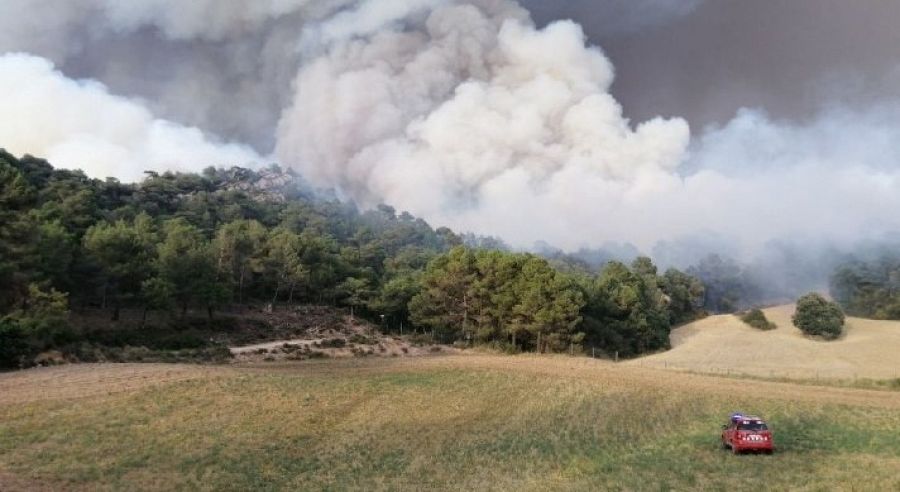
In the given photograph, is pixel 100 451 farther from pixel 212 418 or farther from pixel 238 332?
pixel 238 332

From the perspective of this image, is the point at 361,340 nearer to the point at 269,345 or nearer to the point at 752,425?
the point at 269,345

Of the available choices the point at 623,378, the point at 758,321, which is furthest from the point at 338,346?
the point at 758,321

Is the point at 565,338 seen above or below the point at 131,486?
above

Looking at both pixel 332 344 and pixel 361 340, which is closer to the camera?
pixel 332 344

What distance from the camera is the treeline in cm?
14400

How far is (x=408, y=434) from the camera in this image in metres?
29.1

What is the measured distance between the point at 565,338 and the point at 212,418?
6438 centimetres

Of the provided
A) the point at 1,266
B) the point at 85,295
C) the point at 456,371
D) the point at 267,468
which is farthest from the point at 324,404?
the point at 85,295

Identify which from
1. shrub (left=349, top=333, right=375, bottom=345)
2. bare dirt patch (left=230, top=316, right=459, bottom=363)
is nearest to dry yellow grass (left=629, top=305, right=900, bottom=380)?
bare dirt patch (left=230, top=316, right=459, bottom=363)

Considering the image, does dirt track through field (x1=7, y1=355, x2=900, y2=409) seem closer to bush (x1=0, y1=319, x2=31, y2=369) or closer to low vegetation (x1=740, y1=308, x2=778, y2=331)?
bush (x1=0, y1=319, x2=31, y2=369)

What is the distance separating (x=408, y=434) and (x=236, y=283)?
280 feet

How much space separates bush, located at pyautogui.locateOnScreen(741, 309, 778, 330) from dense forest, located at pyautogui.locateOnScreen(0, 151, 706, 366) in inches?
689

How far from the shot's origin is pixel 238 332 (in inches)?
3474

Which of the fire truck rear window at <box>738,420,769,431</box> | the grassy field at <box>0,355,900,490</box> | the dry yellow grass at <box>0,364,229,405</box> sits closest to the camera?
the grassy field at <box>0,355,900,490</box>
